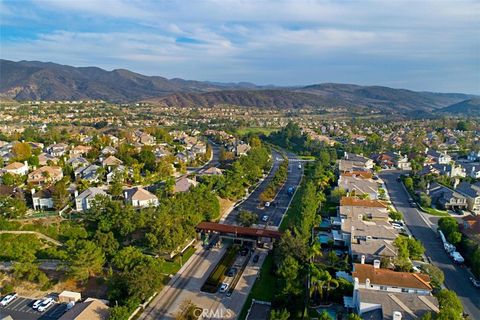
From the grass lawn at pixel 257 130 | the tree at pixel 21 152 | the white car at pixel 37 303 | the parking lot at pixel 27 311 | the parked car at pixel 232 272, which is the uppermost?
the tree at pixel 21 152

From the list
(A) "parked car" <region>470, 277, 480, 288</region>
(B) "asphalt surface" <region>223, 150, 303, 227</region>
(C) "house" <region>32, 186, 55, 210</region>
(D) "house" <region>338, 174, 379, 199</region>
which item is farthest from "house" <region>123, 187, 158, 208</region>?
(A) "parked car" <region>470, 277, 480, 288</region>

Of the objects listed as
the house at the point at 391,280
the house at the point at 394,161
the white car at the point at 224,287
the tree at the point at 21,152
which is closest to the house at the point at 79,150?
the tree at the point at 21,152

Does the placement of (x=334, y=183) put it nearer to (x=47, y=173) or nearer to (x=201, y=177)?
(x=201, y=177)

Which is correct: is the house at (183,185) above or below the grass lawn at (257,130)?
above

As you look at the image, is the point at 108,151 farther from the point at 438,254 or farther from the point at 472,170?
the point at 472,170

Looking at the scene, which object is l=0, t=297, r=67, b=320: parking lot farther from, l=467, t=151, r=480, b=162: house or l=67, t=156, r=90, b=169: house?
l=467, t=151, r=480, b=162: house

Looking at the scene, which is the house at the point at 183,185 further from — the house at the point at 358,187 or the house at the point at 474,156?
the house at the point at 474,156
